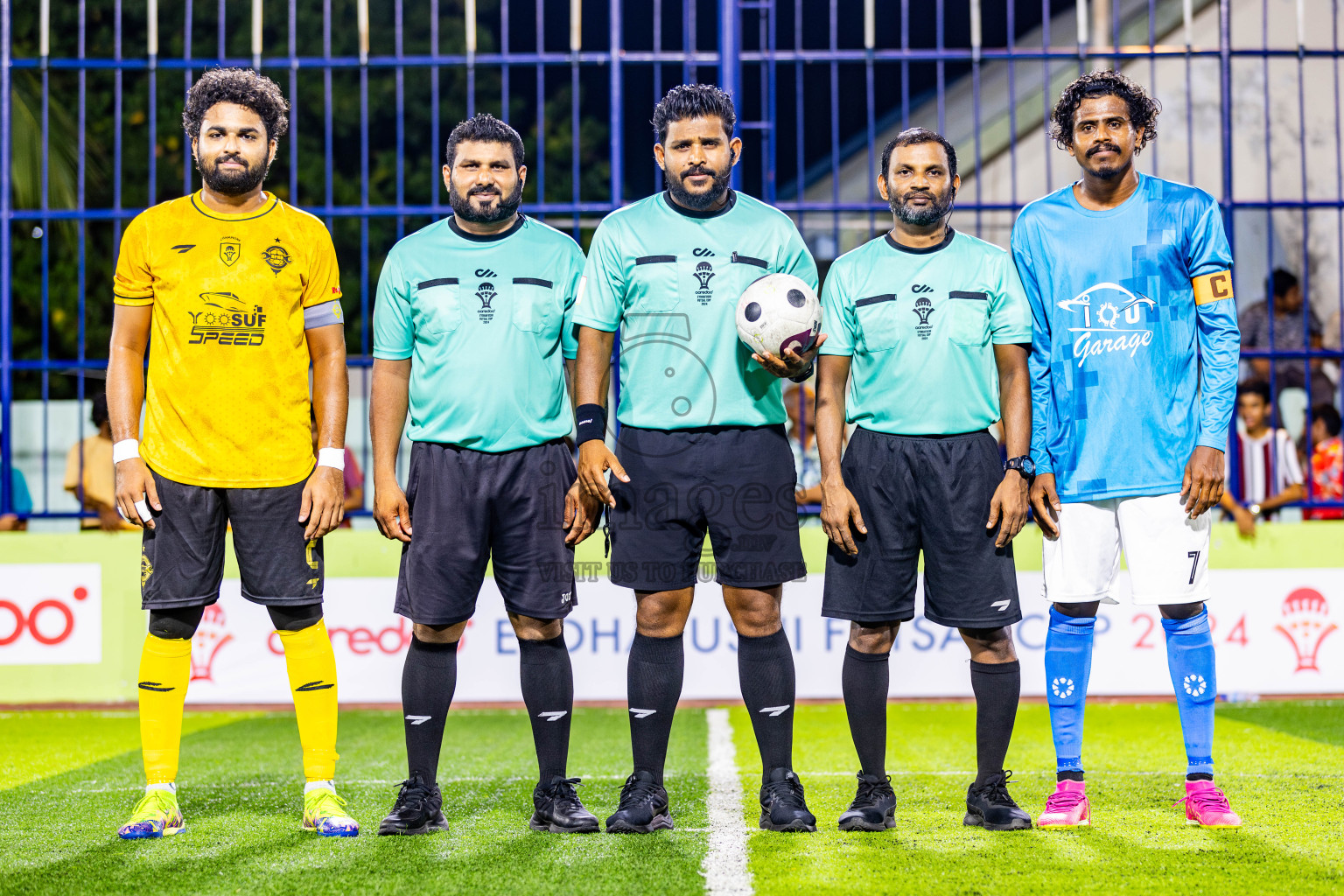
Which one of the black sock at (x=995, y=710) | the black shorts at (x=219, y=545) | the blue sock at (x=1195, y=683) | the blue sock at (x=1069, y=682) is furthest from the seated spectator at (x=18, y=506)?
the blue sock at (x=1195, y=683)

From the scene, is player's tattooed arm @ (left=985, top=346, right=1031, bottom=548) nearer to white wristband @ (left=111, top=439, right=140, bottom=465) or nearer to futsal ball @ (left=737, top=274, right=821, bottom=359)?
futsal ball @ (left=737, top=274, right=821, bottom=359)

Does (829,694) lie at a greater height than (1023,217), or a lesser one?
lesser

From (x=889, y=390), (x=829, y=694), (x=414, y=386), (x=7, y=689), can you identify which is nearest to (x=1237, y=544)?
(x=829, y=694)

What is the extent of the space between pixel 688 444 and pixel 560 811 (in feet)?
3.85

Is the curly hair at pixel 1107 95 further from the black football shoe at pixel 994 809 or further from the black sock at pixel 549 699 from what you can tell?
the black sock at pixel 549 699

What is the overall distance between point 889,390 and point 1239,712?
4022mm

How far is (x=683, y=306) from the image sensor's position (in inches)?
153

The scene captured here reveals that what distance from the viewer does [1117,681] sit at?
23.3 feet

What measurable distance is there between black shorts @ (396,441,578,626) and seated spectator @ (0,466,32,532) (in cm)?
458

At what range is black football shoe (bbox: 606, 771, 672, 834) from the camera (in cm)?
383

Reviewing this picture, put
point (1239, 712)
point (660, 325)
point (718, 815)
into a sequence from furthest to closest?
point (1239, 712) → point (718, 815) → point (660, 325)

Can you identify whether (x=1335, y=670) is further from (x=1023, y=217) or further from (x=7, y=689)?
(x=7, y=689)

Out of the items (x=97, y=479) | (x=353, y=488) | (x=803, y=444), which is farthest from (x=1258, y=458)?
(x=97, y=479)

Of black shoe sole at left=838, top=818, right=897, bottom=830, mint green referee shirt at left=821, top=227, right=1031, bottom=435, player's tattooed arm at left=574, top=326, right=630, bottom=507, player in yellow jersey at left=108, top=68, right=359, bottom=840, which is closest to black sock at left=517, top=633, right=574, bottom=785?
player's tattooed arm at left=574, top=326, right=630, bottom=507
